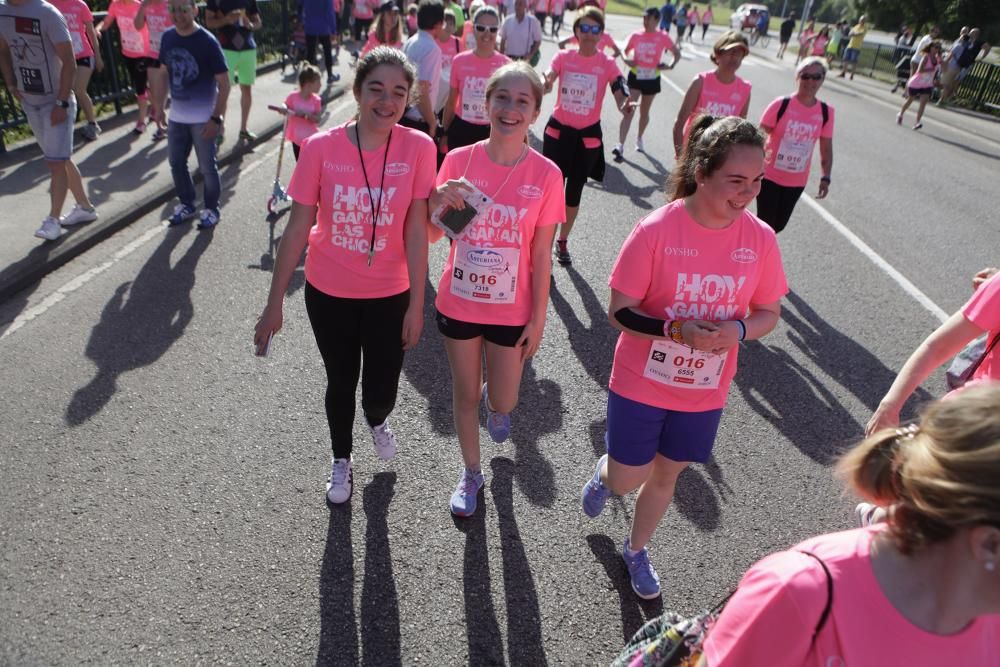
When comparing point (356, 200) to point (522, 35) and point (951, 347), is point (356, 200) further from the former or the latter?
point (522, 35)

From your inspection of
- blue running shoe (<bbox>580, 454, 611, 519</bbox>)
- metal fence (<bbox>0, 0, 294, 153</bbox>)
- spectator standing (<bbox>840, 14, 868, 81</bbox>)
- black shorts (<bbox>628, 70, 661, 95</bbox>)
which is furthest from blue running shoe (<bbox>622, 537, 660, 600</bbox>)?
spectator standing (<bbox>840, 14, 868, 81</bbox>)

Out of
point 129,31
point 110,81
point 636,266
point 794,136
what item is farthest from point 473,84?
point 110,81

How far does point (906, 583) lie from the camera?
128 centimetres

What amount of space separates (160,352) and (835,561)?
4426 mm

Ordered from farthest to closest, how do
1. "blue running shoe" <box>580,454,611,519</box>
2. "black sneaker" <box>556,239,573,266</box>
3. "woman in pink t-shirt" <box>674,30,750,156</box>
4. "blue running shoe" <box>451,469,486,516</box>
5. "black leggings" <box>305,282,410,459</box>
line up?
"black sneaker" <box>556,239,573,266</box> → "woman in pink t-shirt" <box>674,30,750,156</box> → "blue running shoe" <box>451,469,486,516</box> → "blue running shoe" <box>580,454,611,519</box> → "black leggings" <box>305,282,410,459</box>

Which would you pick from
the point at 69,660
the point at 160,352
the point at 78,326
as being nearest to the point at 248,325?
the point at 160,352

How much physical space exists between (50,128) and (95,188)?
1655 millimetres

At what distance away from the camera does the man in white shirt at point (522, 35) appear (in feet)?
33.3

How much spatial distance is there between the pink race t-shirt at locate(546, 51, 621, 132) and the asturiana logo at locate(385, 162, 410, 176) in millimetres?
3678

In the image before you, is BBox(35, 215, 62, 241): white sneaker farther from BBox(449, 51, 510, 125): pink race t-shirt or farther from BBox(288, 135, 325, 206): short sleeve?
BBox(288, 135, 325, 206): short sleeve

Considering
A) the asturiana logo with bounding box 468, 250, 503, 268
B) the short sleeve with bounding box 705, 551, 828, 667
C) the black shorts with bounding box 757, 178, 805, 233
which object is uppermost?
the short sleeve with bounding box 705, 551, 828, 667

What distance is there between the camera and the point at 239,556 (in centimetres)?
310

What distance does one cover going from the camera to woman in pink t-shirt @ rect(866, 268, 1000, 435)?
94.2 inches

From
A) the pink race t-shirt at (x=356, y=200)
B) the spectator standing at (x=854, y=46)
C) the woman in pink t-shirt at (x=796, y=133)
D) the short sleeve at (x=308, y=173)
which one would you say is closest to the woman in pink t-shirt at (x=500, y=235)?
the pink race t-shirt at (x=356, y=200)
